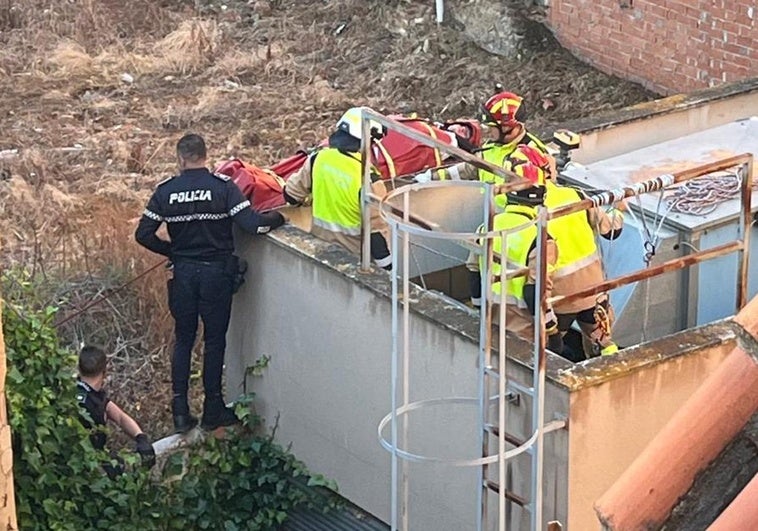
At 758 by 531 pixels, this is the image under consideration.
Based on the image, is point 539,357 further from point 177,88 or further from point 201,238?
point 177,88

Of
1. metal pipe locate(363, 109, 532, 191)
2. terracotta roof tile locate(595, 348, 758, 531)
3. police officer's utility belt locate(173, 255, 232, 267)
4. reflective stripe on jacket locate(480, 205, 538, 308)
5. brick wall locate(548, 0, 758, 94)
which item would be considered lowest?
brick wall locate(548, 0, 758, 94)

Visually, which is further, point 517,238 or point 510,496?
point 517,238

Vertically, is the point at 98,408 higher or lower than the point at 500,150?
lower

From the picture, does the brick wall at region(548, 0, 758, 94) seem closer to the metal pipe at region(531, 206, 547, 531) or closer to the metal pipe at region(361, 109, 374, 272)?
the metal pipe at region(361, 109, 374, 272)

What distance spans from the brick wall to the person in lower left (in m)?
6.43

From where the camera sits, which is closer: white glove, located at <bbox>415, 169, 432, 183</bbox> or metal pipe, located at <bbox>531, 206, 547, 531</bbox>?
metal pipe, located at <bbox>531, 206, 547, 531</bbox>

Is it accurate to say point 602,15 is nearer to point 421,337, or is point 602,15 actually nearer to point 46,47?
point 46,47

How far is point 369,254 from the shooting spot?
24.8ft

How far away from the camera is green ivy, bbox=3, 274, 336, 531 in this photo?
296 inches

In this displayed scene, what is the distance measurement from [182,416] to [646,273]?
2.82 m

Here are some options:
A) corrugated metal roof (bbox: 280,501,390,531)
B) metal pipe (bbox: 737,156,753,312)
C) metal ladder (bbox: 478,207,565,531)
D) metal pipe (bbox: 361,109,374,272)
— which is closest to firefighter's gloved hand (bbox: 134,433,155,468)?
corrugated metal roof (bbox: 280,501,390,531)

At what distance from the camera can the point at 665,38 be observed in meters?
13.4

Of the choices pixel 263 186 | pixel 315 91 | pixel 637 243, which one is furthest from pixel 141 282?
pixel 315 91

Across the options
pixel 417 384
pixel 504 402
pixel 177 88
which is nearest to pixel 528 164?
pixel 417 384
